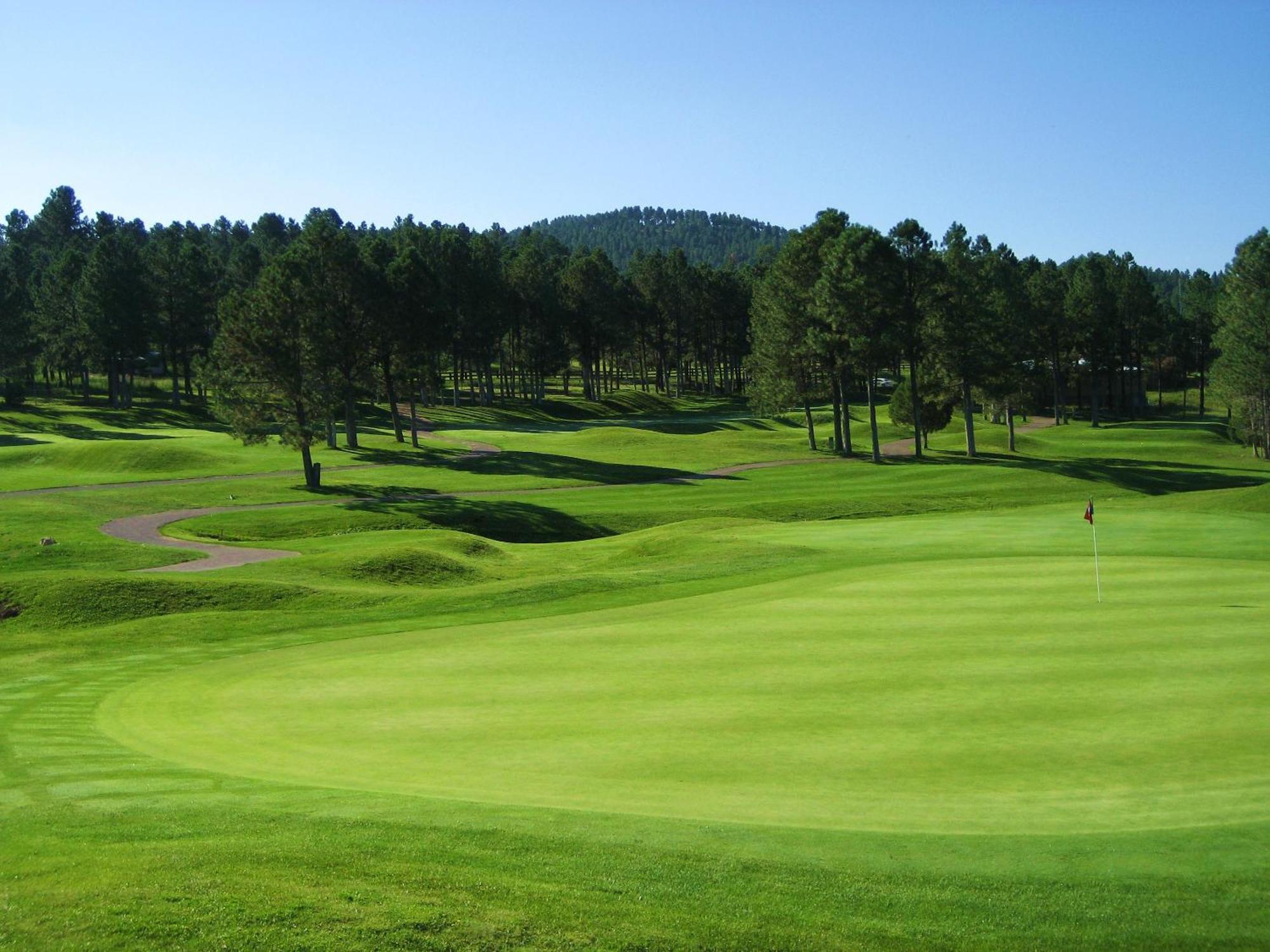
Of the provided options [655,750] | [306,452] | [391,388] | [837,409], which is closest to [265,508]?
[306,452]

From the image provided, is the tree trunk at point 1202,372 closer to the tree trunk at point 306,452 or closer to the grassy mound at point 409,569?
the tree trunk at point 306,452

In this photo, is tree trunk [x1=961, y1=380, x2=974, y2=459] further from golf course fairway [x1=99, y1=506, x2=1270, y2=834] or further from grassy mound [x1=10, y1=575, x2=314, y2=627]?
grassy mound [x1=10, y1=575, x2=314, y2=627]

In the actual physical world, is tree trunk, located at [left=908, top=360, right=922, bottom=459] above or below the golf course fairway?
above

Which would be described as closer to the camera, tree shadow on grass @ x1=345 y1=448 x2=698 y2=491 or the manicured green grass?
the manicured green grass

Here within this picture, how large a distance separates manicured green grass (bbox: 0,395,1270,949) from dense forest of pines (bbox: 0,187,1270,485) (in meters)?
34.6

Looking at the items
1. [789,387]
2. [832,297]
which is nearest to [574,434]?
[789,387]

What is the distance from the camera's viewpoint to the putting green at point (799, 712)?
13992 millimetres

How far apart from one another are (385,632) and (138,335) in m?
96.2

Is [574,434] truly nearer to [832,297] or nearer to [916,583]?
[832,297]

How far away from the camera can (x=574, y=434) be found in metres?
98.2

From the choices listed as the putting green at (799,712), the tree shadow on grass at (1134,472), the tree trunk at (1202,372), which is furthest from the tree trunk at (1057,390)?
the putting green at (799,712)

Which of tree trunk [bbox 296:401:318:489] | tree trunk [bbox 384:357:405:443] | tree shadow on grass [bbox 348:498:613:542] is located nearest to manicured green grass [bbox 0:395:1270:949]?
tree shadow on grass [bbox 348:498:613:542]

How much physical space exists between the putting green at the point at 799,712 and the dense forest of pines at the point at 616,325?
153ft

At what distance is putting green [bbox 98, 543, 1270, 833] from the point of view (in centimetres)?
1399
